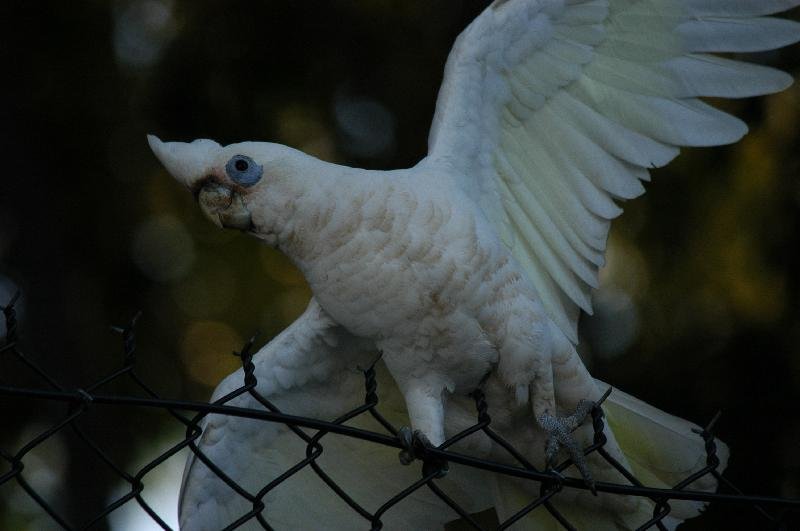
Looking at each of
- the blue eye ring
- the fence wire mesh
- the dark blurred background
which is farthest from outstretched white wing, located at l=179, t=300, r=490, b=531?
the dark blurred background

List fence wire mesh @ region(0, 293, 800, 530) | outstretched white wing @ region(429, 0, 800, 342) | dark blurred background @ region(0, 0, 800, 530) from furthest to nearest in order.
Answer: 1. dark blurred background @ region(0, 0, 800, 530)
2. outstretched white wing @ region(429, 0, 800, 342)
3. fence wire mesh @ region(0, 293, 800, 530)

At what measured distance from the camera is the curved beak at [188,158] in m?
2.03

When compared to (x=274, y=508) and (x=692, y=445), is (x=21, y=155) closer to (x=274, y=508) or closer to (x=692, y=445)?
(x=274, y=508)

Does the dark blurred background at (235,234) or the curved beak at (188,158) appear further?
the dark blurred background at (235,234)

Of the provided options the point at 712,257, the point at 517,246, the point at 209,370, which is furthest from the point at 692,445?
the point at 209,370

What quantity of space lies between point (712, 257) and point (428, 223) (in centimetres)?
206

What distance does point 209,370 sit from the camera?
4047mm

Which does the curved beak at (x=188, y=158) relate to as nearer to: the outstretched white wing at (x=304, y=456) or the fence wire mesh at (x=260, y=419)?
the outstretched white wing at (x=304, y=456)

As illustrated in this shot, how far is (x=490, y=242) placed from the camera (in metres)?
2.12

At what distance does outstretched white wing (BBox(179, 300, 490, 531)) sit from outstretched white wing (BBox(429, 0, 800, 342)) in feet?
1.38

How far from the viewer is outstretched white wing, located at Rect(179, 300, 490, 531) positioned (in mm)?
2326

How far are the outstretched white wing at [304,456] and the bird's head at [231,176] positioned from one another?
12.0 inches

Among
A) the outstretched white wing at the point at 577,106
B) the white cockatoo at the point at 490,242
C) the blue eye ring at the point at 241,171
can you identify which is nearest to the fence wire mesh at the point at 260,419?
the white cockatoo at the point at 490,242

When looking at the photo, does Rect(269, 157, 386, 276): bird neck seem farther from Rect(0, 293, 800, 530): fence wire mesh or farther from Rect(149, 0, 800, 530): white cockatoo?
Rect(0, 293, 800, 530): fence wire mesh
